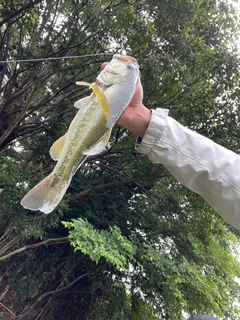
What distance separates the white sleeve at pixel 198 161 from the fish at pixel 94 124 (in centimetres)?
14

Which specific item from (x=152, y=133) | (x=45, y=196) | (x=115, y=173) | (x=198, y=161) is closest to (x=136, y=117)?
(x=152, y=133)

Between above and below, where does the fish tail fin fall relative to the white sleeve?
below

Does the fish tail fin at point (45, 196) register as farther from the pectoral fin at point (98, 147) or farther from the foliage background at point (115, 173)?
the foliage background at point (115, 173)

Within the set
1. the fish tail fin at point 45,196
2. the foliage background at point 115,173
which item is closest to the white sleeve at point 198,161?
the fish tail fin at point 45,196

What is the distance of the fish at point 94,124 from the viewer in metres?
1.11

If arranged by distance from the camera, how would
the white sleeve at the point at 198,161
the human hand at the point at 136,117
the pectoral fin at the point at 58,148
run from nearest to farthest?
the white sleeve at the point at 198,161, the human hand at the point at 136,117, the pectoral fin at the point at 58,148

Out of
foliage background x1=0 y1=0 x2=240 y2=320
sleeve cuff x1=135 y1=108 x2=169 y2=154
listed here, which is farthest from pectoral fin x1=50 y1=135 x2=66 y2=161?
foliage background x1=0 y1=0 x2=240 y2=320

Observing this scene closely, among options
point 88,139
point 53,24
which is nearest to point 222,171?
point 88,139

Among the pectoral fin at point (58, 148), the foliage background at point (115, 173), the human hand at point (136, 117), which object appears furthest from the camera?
the foliage background at point (115, 173)

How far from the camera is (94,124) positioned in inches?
45.6

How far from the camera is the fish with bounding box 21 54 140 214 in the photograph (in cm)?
111

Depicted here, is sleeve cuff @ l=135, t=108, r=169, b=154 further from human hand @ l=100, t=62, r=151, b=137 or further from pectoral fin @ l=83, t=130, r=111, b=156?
pectoral fin @ l=83, t=130, r=111, b=156

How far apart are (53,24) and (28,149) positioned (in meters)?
1.88

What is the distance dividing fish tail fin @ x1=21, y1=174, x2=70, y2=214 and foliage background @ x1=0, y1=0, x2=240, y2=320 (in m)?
1.63
